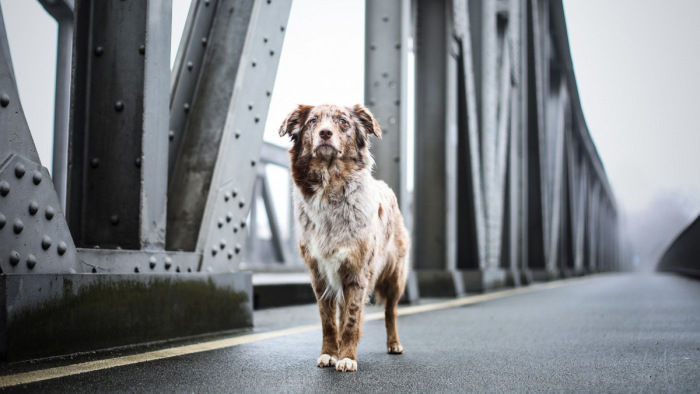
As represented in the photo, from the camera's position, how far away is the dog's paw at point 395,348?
3902mm

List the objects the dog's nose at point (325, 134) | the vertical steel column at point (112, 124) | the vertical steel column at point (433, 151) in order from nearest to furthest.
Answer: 1. the dog's nose at point (325, 134)
2. the vertical steel column at point (112, 124)
3. the vertical steel column at point (433, 151)

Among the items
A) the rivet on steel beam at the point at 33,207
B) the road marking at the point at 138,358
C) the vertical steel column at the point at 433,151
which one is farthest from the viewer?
the vertical steel column at the point at 433,151

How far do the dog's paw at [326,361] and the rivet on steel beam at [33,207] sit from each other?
145 cm

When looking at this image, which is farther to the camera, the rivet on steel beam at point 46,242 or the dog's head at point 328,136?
the dog's head at point 328,136

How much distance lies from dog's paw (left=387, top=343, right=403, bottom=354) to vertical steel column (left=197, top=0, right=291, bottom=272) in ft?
4.15

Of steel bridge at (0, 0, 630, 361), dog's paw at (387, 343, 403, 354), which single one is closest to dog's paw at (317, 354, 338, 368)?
dog's paw at (387, 343, 403, 354)

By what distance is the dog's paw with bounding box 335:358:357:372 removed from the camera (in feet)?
10.6

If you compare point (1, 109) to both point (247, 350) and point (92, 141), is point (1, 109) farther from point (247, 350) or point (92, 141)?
point (247, 350)

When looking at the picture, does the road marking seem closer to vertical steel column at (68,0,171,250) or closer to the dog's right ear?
vertical steel column at (68,0,171,250)

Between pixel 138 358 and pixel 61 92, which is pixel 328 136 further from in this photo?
pixel 61 92

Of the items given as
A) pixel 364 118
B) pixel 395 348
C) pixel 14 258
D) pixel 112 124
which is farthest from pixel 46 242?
pixel 395 348

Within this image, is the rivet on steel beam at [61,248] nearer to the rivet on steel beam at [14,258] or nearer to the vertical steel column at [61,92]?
the rivet on steel beam at [14,258]

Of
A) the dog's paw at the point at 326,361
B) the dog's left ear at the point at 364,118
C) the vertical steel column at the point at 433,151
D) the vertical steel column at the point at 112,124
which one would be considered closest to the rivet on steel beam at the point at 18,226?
the vertical steel column at the point at 112,124

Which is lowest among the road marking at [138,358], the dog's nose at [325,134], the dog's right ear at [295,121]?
the road marking at [138,358]
